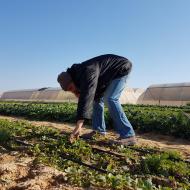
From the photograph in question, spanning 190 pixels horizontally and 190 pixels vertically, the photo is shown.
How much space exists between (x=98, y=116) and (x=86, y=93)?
1279 mm

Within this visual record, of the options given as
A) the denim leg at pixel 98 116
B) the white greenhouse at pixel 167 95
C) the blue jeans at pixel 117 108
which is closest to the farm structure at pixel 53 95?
the white greenhouse at pixel 167 95

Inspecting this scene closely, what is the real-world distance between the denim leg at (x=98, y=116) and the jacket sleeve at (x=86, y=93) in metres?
1.01

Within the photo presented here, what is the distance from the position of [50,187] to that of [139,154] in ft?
7.19

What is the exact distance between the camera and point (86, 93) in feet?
17.6

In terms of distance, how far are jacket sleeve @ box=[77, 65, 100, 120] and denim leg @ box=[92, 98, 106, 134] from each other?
3.31ft

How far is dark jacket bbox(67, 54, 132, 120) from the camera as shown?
5.35 metres

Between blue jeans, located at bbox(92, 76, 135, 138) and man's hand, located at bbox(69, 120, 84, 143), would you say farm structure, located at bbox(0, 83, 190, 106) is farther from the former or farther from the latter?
man's hand, located at bbox(69, 120, 84, 143)

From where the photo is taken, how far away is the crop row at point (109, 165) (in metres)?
3.62

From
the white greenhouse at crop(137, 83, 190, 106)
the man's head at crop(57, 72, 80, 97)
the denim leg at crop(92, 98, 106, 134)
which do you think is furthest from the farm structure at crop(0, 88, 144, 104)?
the man's head at crop(57, 72, 80, 97)

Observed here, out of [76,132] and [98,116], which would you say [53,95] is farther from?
[76,132]

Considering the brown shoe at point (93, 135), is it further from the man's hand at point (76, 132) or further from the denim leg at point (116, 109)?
the man's hand at point (76, 132)

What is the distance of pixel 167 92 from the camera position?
98.7 feet

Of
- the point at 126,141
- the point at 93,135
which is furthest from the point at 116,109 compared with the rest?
the point at 93,135

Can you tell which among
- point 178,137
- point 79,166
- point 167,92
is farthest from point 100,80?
point 167,92
